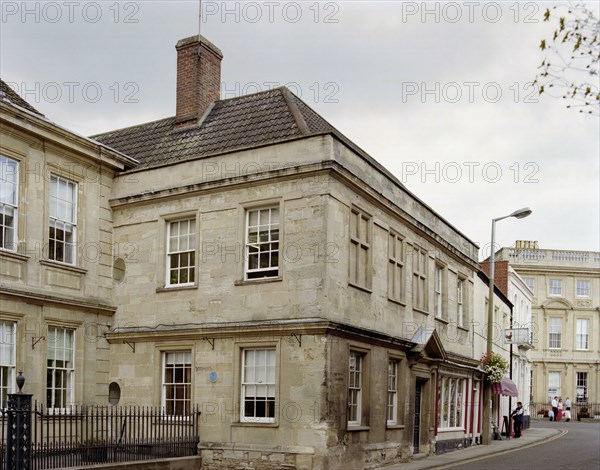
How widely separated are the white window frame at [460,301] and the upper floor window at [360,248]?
902 cm

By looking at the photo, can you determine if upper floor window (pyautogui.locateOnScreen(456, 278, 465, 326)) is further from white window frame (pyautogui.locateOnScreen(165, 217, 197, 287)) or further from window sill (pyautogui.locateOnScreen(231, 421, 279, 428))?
window sill (pyautogui.locateOnScreen(231, 421, 279, 428))

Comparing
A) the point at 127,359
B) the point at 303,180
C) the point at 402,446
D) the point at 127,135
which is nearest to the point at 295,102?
the point at 303,180

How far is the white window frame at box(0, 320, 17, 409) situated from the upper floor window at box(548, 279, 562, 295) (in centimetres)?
5320

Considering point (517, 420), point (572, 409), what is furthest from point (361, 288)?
point (572, 409)

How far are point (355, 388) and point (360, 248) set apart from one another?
3491 mm

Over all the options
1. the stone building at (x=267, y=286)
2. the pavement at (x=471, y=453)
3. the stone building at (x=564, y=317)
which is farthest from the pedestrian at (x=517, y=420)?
the stone building at (x=564, y=317)

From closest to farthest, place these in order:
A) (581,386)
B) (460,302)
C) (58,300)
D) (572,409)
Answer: (58,300)
(460,302)
(572,409)
(581,386)

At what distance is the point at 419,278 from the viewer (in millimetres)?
25188

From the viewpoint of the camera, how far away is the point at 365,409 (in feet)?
67.8

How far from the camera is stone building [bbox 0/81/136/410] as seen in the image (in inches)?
756

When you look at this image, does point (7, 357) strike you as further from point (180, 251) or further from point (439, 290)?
point (439, 290)

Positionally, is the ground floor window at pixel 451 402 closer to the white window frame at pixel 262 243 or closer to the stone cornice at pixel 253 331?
the stone cornice at pixel 253 331

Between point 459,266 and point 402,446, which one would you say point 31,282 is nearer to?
point 402,446

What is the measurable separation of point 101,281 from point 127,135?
19.9 ft
